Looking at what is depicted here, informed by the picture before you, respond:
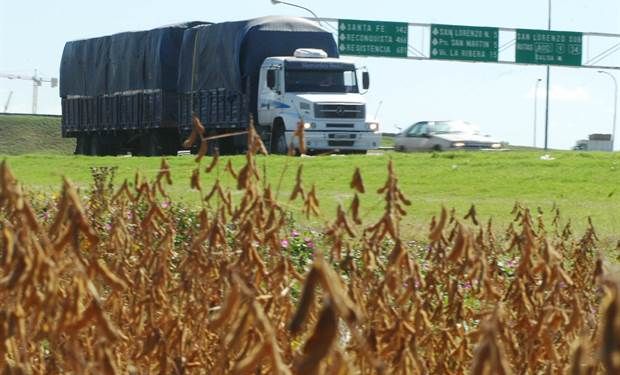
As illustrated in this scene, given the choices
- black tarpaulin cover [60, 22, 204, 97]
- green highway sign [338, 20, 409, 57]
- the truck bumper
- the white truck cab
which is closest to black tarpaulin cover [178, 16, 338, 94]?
the white truck cab

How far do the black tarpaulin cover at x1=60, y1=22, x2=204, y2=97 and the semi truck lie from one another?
1.5 inches

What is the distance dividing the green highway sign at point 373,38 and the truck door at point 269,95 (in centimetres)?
2254

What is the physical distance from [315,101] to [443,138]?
33.1 ft

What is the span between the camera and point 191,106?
41125mm

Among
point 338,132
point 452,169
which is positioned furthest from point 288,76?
point 452,169

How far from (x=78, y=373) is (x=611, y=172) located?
1001 inches

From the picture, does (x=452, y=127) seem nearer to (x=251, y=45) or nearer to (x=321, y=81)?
(x=321, y=81)

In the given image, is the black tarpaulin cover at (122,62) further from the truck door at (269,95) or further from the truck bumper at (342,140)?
the truck bumper at (342,140)

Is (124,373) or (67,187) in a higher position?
(67,187)

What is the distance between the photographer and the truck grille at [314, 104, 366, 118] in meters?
37.8

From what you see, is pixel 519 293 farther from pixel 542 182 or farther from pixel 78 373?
pixel 542 182

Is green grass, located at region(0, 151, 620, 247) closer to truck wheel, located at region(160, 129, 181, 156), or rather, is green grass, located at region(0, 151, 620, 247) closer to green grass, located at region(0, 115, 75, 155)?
truck wheel, located at region(160, 129, 181, 156)

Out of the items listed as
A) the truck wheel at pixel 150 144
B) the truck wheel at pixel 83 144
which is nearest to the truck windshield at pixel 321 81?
the truck wheel at pixel 150 144

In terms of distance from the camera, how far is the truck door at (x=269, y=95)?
36844mm
